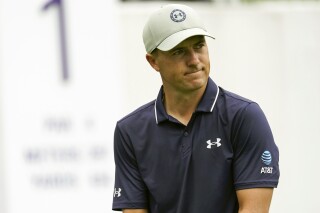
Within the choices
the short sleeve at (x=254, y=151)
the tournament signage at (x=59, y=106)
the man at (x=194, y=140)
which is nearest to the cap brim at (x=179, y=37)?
the man at (x=194, y=140)

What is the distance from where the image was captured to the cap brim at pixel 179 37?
4.67 meters

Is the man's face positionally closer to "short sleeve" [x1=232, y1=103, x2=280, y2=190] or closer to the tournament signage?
"short sleeve" [x1=232, y1=103, x2=280, y2=190]

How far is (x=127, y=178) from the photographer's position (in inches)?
197

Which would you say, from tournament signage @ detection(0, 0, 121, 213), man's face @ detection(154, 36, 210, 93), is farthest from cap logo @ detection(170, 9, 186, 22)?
tournament signage @ detection(0, 0, 121, 213)

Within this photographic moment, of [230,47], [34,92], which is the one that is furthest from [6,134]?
[230,47]

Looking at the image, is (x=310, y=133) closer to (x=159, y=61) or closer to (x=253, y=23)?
(x=253, y=23)

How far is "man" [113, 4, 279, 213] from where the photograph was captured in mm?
4652

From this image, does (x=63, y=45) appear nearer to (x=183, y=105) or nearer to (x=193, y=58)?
(x=183, y=105)

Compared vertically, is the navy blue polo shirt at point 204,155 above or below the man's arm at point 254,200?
above

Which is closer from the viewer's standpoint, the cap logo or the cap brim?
the cap brim

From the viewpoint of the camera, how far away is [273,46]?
9117mm

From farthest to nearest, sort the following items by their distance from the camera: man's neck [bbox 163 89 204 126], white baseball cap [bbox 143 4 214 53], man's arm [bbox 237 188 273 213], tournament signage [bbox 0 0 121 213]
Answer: tournament signage [bbox 0 0 121 213]
man's neck [bbox 163 89 204 126]
white baseball cap [bbox 143 4 214 53]
man's arm [bbox 237 188 273 213]

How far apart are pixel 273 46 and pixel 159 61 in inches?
172

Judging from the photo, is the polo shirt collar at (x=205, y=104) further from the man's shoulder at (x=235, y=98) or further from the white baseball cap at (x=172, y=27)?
the white baseball cap at (x=172, y=27)
